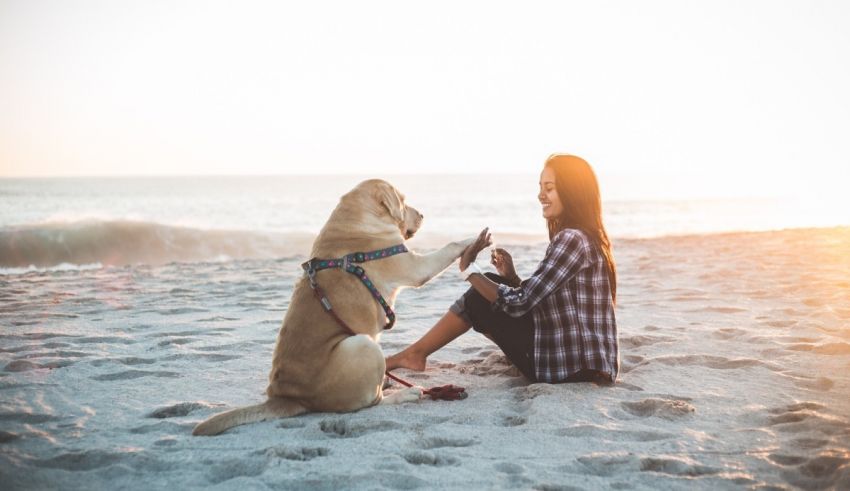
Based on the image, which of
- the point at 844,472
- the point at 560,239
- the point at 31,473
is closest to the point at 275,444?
the point at 31,473

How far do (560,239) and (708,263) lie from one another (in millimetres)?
7219

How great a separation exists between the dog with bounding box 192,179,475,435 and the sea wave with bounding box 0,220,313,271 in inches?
445

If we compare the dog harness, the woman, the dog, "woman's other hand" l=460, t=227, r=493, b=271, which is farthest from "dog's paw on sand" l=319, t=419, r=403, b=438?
"woman's other hand" l=460, t=227, r=493, b=271

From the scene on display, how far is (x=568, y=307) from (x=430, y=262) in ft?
3.02

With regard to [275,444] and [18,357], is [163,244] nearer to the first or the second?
Result: [18,357]

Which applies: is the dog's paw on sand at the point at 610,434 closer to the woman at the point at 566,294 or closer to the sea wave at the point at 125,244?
the woman at the point at 566,294

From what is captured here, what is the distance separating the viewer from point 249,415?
136 inches

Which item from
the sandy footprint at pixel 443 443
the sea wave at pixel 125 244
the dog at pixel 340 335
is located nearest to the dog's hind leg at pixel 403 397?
the dog at pixel 340 335

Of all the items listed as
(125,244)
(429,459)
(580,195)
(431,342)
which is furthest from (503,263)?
(125,244)

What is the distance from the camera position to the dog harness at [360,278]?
145 inches

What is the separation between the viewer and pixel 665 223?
2578cm

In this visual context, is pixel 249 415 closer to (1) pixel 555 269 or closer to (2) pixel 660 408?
(1) pixel 555 269

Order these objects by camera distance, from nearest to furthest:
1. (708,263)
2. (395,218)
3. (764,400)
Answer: (764,400) < (395,218) < (708,263)

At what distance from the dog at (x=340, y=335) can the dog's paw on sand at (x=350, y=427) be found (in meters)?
0.16
